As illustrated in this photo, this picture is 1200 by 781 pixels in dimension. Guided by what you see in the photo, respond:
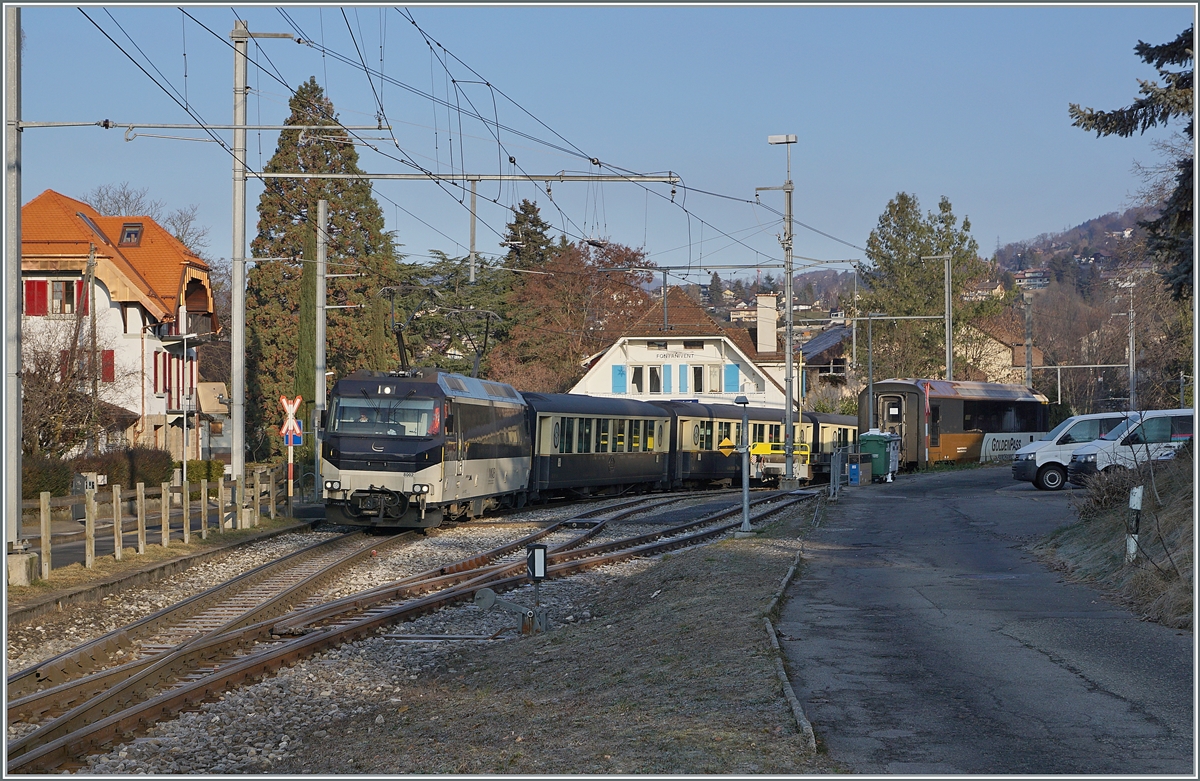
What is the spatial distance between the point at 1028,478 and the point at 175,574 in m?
19.7

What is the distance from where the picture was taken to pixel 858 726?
25.0 feet

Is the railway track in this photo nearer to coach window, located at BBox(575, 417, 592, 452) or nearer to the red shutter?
coach window, located at BBox(575, 417, 592, 452)

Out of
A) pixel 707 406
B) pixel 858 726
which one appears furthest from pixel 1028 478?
pixel 858 726

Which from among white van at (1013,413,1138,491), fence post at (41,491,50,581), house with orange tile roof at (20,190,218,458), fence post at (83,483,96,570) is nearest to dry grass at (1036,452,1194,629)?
white van at (1013,413,1138,491)

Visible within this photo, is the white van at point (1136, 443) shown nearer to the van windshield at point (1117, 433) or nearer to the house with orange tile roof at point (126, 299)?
the van windshield at point (1117, 433)

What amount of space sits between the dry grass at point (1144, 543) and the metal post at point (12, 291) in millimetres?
12302

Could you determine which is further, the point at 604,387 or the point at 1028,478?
the point at 604,387

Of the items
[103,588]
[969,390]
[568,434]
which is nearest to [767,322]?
[969,390]

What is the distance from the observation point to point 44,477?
29125mm

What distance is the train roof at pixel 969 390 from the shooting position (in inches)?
1796

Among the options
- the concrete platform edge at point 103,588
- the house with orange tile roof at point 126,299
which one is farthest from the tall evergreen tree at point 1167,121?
the house with orange tile roof at point 126,299

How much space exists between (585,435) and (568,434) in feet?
3.41

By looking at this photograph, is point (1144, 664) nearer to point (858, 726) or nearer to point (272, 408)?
point (858, 726)

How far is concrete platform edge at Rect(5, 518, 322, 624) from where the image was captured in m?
13.3
